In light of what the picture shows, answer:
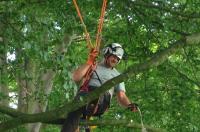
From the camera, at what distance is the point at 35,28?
437 cm

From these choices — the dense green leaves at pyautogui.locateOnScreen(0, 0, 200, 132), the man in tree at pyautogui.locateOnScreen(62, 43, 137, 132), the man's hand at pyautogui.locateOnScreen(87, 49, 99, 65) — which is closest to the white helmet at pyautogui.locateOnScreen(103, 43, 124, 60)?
the man in tree at pyautogui.locateOnScreen(62, 43, 137, 132)

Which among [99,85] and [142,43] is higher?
[142,43]

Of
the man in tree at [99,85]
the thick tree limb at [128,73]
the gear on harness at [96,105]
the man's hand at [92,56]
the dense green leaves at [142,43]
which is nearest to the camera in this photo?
the thick tree limb at [128,73]

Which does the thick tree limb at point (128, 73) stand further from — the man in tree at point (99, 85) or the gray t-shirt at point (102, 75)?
the gray t-shirt at point (102, 75)

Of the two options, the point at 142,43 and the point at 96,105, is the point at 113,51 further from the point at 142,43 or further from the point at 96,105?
the point at 142,43

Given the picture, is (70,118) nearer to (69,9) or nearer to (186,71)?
(69,9)

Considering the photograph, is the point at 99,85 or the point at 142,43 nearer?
the point at 99,85

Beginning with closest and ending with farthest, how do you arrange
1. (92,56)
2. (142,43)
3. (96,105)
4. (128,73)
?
(128,73) → (92,56) → (96,105) → (142,43)

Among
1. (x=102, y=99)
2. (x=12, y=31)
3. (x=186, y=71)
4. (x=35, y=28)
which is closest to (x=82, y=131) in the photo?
(x=102, y=99)

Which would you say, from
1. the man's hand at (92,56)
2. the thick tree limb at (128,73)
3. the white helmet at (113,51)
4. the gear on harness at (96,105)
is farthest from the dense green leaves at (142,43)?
the thick tree limb at (128,73)

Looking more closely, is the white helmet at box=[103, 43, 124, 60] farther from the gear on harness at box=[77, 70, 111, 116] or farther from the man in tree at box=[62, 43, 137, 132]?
the gear on harness at box=[77, 70, 111, 116]

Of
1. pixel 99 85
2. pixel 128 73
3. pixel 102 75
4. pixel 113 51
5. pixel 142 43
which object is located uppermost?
pixel 142 43

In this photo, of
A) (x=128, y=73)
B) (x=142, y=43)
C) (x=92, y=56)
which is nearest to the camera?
(x=128, y=73)

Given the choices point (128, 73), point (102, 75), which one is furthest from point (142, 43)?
point (128, 73)
